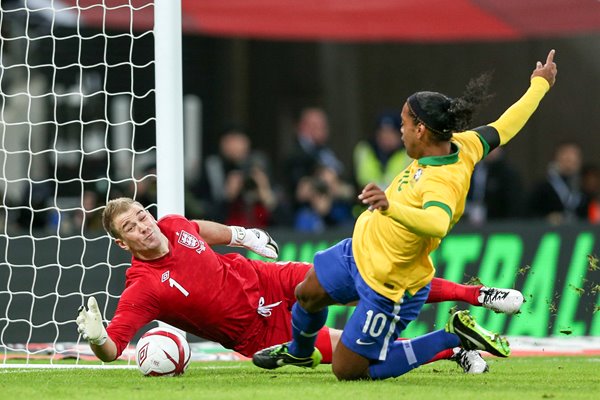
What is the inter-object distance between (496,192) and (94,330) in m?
8.24

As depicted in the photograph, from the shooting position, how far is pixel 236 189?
13781 millimetres

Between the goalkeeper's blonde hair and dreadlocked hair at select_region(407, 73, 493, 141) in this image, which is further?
→ the goalkeeper's blonde hair

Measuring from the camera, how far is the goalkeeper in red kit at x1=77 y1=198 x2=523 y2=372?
26.7 feet

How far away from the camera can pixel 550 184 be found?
576 inches

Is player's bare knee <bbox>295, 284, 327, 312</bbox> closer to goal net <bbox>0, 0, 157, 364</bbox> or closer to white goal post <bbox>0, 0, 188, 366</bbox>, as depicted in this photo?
white goal post <bbox>0, 0, 188, 366</bbox>

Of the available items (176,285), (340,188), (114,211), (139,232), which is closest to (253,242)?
(176,285)

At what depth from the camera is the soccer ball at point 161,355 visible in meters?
8.17

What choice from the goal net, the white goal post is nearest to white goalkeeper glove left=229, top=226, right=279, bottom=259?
the white goal post

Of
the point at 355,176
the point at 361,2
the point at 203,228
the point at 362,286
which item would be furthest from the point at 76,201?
the point at 362,286

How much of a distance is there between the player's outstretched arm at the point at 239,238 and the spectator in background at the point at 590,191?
21.3ft

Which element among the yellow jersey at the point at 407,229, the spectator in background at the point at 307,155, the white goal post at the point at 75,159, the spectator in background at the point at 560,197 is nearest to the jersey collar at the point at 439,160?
the yellow jersey at the point at 407,229

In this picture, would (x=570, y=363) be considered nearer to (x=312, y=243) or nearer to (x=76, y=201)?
(x=312, y=243)

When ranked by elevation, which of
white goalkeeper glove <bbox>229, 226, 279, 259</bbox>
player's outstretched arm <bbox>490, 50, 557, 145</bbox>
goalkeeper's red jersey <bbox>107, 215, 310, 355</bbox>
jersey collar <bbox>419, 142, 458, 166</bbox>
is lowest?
goalkeeper's red jersey <bbox>107, 215, 310, 355</bbox>

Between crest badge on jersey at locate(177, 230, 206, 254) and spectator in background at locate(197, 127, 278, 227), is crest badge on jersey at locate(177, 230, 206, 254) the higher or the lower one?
the higher one
